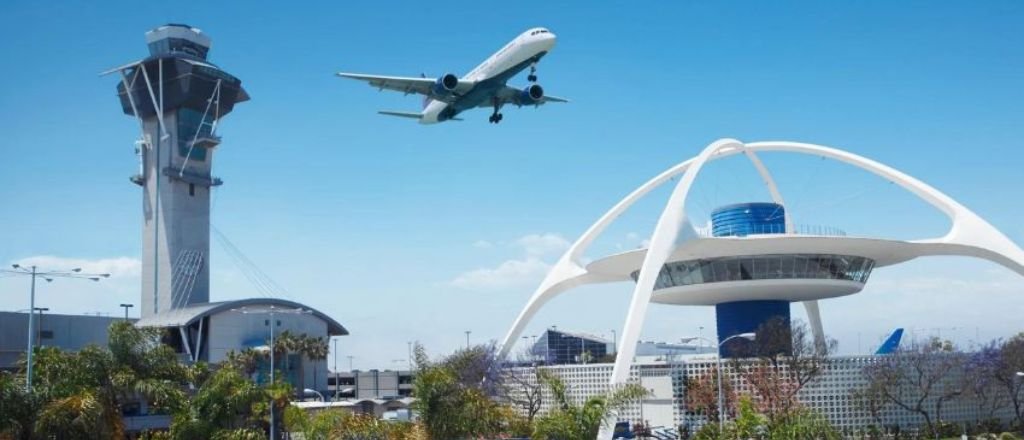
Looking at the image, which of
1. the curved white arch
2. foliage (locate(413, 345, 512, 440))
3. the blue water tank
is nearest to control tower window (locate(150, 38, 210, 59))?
the curved white arch

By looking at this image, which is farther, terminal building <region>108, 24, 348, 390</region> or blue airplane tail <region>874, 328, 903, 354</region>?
terminal building <region>108, 24, 348, 390</region>

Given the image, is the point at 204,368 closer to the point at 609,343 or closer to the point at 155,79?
the point at 155,79

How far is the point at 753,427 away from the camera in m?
36.1

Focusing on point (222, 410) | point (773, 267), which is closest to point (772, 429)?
point (222, 410)

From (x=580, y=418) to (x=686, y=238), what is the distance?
31.6 meters

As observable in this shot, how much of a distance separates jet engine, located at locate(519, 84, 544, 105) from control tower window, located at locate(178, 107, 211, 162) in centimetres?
7485

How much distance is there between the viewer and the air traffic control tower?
117 m

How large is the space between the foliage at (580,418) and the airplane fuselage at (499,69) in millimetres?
19471

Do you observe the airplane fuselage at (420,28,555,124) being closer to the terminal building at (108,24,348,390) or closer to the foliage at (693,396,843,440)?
the foliage at (693,396,843,440)

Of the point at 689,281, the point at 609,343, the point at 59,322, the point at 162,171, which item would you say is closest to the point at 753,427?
the point at 689,281

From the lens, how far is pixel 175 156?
389 ft

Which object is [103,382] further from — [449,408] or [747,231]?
[747,231]

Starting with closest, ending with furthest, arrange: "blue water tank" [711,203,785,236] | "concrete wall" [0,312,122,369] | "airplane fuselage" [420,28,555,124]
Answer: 1. "airplane fuselage" [420,28,555,124]
2. "blue water tank" [711,203,785,236]
3. "concrete wall" [0,312,122,369]

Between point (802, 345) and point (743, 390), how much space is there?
15.1ft
